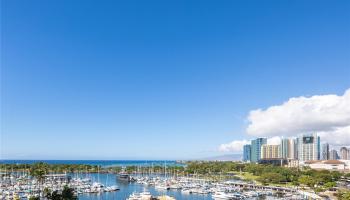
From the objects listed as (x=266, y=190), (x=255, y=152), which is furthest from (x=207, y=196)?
(x=255, y=152)

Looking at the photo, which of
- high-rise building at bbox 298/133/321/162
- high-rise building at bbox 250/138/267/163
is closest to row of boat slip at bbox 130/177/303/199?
high-rise building at bbox 298/133/321/162

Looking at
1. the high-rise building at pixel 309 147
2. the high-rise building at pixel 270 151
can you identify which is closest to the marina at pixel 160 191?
the high-rise building at pixel 309 147

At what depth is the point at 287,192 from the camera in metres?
63.5

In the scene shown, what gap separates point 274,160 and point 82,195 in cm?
8850

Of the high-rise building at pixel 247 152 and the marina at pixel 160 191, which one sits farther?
the high-rise building at pixel 247 152

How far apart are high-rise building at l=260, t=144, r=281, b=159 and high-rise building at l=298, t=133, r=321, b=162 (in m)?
12.0

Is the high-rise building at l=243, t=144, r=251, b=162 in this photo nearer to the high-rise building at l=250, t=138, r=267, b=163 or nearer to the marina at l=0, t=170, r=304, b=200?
the high-rise building at l=250, t=138, r=267, b=163

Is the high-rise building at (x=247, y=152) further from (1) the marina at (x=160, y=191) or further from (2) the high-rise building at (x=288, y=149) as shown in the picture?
(1) the marina at (x=160, y=191)

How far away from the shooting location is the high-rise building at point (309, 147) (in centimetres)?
14000

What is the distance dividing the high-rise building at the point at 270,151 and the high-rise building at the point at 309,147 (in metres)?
12.0

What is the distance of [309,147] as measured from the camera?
5571 inches

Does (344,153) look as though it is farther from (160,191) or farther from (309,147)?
(160,191)

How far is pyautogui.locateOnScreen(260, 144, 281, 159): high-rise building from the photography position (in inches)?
6073

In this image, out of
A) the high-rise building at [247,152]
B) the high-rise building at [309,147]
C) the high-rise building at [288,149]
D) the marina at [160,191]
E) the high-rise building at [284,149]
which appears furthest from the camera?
the high-rise building at [247,152]
